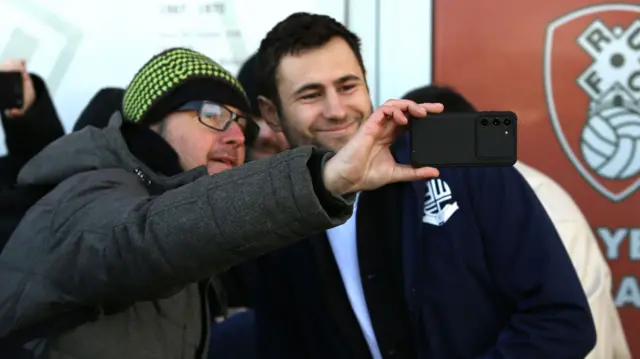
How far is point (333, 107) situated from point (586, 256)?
0.76 metres

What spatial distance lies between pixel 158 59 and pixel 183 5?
2.05 feet

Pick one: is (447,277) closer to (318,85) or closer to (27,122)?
(318,85)

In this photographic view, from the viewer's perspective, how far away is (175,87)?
1.90 m

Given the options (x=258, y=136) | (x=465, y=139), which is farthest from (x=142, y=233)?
(x=258, y=136)

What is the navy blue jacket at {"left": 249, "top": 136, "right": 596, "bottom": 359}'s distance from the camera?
1714mm

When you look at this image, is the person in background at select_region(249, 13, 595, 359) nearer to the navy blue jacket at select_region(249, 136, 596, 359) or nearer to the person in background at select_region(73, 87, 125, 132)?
the navy blue jacket at select_region(249, 136, 596, 359)

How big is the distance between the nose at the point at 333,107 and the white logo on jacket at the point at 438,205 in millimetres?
300

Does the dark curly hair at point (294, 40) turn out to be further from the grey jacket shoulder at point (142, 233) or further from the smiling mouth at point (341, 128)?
the grey jacket shoulder at point (142, 233)

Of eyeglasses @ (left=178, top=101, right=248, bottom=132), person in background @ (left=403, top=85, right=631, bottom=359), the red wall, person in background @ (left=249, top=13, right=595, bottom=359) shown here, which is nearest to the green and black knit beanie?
eyeglasses @ (left=178, top=101, right=248, bottom=132)

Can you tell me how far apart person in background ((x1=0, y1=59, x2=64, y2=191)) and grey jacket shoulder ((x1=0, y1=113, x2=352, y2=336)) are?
98cm

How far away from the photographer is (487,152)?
1304mm

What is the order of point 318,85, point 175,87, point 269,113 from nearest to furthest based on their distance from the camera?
point 175,87 < point 318,85 < point 269,113

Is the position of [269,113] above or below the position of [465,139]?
below

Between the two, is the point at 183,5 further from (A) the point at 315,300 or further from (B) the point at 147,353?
(B) the point at 147,353
